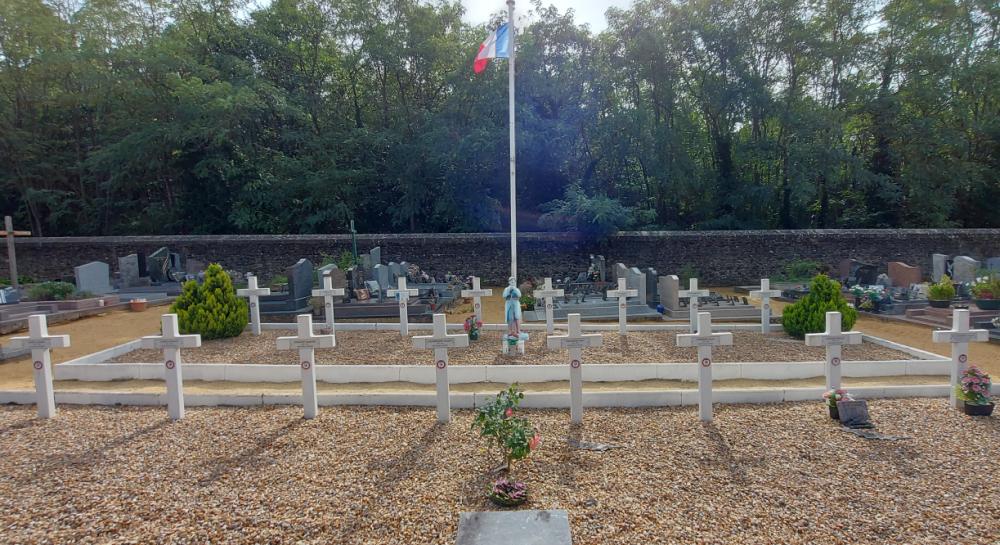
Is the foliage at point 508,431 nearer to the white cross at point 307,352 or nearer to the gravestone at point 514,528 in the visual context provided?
the gravestone at point 514,528

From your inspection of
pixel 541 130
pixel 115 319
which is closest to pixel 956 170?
pixel 541 130

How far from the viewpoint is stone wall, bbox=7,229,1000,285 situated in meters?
20.1

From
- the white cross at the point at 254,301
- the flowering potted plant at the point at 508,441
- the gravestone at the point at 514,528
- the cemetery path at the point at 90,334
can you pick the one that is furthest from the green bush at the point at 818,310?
the cemetery path at the point at 90,334

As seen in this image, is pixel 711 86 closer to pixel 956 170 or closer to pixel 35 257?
pixel 956 170

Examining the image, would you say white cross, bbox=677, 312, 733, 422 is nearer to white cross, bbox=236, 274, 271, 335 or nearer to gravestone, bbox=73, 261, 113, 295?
white cross, bbox=236, 274, 271, 335

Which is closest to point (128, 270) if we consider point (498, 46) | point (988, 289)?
point (498, 46)

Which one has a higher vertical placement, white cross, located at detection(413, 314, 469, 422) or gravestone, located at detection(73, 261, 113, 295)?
gravestone, located at detection(73, 261, 113, 295)

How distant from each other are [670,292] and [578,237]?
8742 millimetres

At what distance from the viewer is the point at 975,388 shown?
5273mm

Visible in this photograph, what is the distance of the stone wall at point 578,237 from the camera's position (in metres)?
20.1

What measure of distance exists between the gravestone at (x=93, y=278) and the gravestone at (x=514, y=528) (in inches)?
644

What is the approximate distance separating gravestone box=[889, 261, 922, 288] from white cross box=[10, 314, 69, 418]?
1920 centimetres

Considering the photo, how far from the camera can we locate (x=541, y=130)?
22344 mm

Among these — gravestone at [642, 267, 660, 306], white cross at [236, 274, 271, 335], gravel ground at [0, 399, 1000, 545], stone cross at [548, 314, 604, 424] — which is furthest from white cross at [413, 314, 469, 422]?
gravestone at [642, 267, 660, 306]
